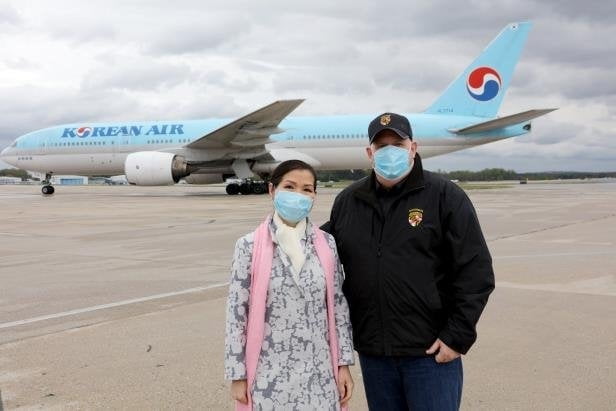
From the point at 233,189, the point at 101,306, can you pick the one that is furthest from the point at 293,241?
the point at 233,189

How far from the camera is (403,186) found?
8.09 feet

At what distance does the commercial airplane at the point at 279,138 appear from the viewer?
2694 cm

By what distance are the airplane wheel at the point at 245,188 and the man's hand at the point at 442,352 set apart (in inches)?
1046

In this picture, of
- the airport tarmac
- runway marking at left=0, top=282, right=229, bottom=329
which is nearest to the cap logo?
the airport tarmac

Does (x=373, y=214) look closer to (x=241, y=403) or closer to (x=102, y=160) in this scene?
(x=241, y=403)

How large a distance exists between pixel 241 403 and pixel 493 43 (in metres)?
28.3

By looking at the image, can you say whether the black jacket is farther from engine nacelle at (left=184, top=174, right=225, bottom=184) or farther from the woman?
engine nacelle at (left=184, top=174, right=225, bottom=184)

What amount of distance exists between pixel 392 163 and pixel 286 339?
2.59 ft

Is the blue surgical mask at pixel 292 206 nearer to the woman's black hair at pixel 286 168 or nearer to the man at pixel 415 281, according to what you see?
the woman's black hair at pixel 286 168

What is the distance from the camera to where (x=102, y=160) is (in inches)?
1142

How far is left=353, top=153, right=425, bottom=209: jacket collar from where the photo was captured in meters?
2.45

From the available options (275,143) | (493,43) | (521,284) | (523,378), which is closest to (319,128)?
(275,143)

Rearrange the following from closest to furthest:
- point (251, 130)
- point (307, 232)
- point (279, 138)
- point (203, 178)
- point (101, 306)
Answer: point (307, 232) < point (101, 306) < point (251, 130) < point (279, 138) < point (203, 178)

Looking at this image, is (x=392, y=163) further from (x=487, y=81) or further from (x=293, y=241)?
(x=487, y=81)
